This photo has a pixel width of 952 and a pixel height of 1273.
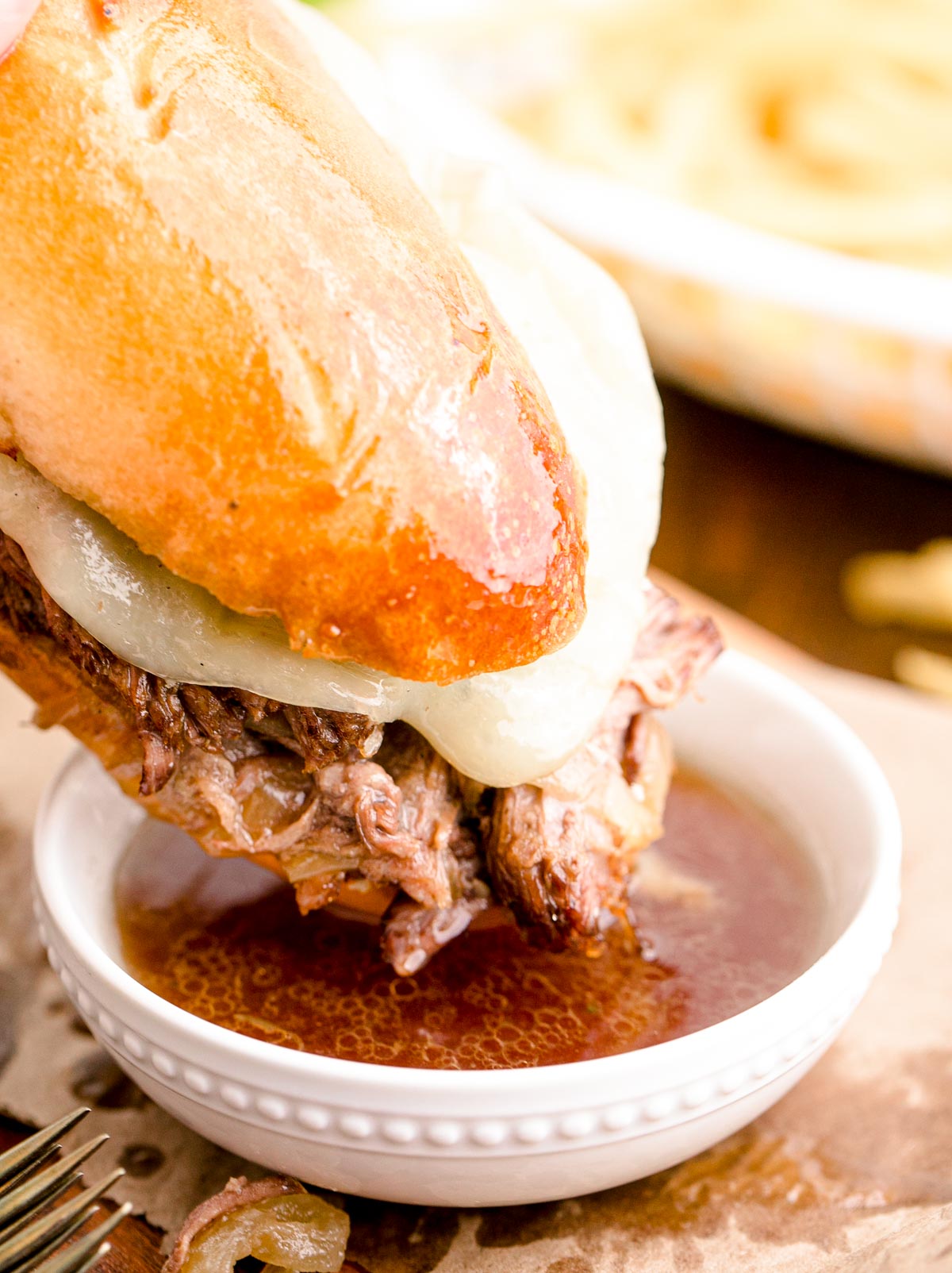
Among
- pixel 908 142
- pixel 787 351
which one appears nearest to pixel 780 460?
pixel 787 351

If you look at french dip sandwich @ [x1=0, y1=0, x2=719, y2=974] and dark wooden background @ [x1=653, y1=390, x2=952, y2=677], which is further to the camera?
dark wooden background @ [x1=653, y1=390, x2=952, y2=677]

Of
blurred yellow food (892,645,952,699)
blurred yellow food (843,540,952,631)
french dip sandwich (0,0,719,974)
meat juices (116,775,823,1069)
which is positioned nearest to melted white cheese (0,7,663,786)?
french dip sandwich (0,0,719,974)

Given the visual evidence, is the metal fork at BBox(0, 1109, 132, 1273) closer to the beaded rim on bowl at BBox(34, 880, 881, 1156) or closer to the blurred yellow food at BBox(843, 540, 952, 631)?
the beaded rim on bowl at BBox(34, 880, 881, 1156)

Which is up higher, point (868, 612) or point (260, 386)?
point (260, 386)

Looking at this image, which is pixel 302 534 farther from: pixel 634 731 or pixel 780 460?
pixel 780 460

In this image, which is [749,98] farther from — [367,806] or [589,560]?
[367,806]

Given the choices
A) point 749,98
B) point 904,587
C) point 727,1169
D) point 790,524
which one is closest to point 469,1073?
point 727,1169
